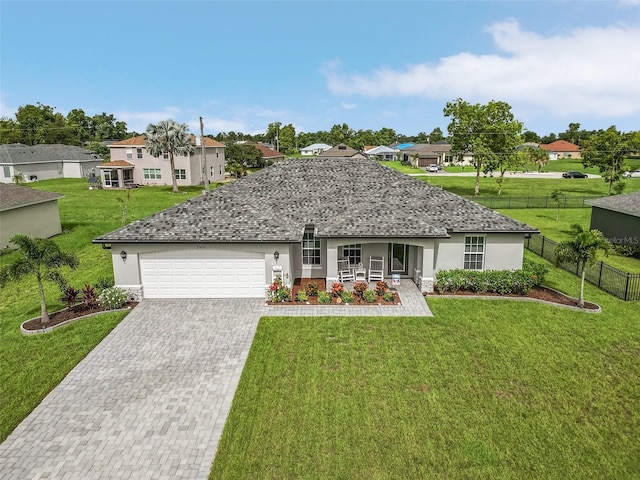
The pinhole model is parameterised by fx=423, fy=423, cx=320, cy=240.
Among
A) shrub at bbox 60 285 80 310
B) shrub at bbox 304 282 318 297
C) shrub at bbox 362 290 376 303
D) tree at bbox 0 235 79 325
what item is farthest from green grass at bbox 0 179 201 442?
shrub at bbox 362 290 376 303

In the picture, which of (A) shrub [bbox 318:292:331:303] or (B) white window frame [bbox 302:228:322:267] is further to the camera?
(B) white window frame [bbox 302:228:322:267]

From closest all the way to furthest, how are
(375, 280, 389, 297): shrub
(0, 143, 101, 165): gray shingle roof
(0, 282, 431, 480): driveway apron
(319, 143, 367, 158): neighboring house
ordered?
(0, 282, 431, 480): driveway apron → (375, 280, 389, 297): shrub → (0, 143, 101, 165): gray shingle roof → (319, 143, 367, 158): neighboring house

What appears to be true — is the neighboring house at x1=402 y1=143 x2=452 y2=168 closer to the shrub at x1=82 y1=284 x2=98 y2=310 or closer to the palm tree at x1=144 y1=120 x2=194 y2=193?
the palm tree at x1=144 y1=120 x2=194 y2=193

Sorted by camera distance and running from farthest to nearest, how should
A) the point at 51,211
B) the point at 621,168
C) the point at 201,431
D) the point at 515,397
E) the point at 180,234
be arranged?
the point at 621,168 → the point at 51,211 → the point at 180,234 → the point at 515,397 → the point at 201,431

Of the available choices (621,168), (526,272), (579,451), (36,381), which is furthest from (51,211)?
(621,168)

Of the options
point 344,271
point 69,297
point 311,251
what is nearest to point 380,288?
point 344,271

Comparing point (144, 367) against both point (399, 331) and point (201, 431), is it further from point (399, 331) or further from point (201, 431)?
point (399, 331)

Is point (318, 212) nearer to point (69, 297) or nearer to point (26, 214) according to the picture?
point (69, 297)
